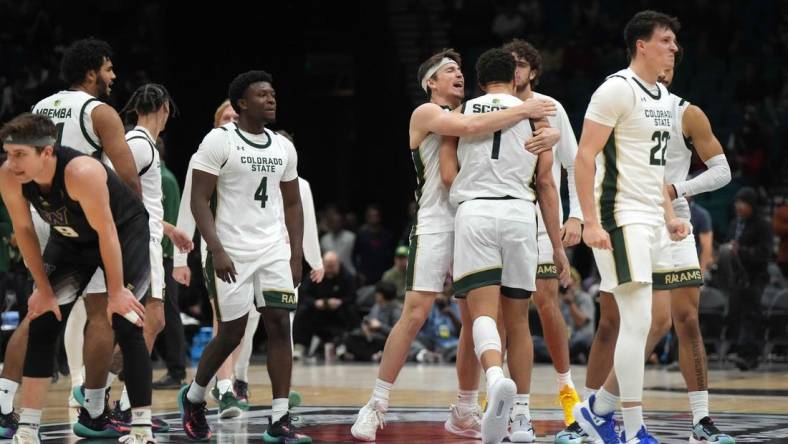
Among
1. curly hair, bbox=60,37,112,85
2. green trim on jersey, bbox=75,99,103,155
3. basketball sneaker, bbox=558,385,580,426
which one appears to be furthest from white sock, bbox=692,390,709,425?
curly hair, bbox=60,37,112,85

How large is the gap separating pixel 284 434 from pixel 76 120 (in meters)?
2.13

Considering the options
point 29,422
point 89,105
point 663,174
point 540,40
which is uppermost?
point 540,40

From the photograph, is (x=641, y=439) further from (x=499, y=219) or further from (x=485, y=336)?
(x=499, y=219)

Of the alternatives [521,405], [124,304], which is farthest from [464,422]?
[124,304]

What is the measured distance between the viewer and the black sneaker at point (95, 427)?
700 centimetres

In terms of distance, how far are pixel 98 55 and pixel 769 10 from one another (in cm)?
1433

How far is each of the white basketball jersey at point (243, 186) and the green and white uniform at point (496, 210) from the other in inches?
43.6

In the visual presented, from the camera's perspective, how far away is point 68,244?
6.34 m

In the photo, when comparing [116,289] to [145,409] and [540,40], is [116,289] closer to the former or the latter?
[145,409]

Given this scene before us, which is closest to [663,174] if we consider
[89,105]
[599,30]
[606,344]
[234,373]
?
[606,344]

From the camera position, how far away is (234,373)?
30.5ft

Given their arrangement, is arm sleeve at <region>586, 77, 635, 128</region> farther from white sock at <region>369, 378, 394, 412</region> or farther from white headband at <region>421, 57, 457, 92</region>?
white sock at <region>369, 378, 394, 412</region>

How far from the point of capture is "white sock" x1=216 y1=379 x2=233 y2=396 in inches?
329

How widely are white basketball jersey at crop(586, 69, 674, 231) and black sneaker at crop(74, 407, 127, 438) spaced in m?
2.90
